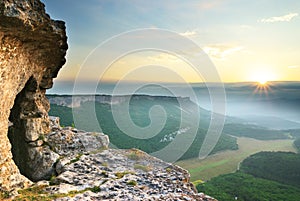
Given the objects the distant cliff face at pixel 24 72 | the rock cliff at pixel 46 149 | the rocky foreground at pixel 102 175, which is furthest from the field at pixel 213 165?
the distant cliff face at pixel 24 72

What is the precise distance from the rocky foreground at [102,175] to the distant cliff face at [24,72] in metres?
1.24

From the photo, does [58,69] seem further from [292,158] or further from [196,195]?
[292,158]

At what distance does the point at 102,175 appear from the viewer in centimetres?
1401

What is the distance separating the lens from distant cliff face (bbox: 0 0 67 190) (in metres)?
11.2

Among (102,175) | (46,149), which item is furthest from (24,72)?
(102,175)

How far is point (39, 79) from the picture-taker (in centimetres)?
1773

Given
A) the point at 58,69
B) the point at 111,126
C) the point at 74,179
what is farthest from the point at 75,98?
the point at 74,179

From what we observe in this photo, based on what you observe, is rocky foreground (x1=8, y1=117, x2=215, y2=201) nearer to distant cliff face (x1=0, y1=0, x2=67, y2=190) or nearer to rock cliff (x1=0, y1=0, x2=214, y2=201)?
rock cliff (x1=0, y1=0, x2=214, y2=201)

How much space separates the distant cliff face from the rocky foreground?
1244mm

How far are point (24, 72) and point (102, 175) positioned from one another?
7751 millimetres

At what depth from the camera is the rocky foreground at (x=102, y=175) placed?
11.4m

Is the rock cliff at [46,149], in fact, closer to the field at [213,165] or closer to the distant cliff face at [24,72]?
the distant cliff face at [24,72]

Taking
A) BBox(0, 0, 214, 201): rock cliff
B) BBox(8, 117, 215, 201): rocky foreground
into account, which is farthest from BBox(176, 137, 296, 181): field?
BBox(0, 0, 214, 201): rock cliff

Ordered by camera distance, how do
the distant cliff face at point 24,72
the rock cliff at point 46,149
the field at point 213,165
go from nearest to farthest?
the distant cliff face at point 24,72, the rock cliff at point 46,149, the field at point 213,165
